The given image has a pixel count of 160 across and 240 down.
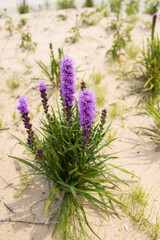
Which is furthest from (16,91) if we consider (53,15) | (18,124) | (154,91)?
(53,15)

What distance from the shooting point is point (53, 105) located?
146 inches

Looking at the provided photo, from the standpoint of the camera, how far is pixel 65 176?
86.6 inches

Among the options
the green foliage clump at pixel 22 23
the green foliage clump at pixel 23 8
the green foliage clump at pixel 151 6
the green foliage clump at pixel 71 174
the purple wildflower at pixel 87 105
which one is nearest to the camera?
the purple wildflower at pixel 87 105

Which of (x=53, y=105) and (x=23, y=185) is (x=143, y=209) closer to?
(x=23, y=185)

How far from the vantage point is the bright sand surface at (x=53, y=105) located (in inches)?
80.3

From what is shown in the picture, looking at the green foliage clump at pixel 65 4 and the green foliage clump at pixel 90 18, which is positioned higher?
the green foliage clump at pixel 65 4

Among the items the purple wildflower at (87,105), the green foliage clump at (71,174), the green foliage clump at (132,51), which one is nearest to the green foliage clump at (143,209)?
the green foliage clump at (71,174)

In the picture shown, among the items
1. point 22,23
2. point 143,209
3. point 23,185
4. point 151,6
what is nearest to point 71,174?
point 23,185

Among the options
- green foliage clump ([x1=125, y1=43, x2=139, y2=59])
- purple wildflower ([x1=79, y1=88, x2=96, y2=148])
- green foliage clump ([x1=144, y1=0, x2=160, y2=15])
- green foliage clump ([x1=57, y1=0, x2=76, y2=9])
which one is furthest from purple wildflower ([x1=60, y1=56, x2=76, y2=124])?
green foliage clump ([x1=57, y1=0, x2=76, y2=9])

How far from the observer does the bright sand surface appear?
6.69ft

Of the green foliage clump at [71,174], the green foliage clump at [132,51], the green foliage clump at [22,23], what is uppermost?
the green foliage clump at [22,23]

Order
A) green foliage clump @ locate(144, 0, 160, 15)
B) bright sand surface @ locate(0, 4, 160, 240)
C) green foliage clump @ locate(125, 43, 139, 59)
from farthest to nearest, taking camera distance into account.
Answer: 1. green foliage clump @ locate(144, 0, 160, 15)
2. green foliage clump @ locate(125, 43, 139, 59)
3. bright sand surface @ locate(0, 4, 160, 240)

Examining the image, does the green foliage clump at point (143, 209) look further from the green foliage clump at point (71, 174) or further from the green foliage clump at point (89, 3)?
the green foliage clump at point (89, 3)

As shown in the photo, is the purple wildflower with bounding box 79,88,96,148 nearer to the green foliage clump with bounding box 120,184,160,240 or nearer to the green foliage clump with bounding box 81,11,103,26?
the green foliage clump with bounding box 120,184,160,240
